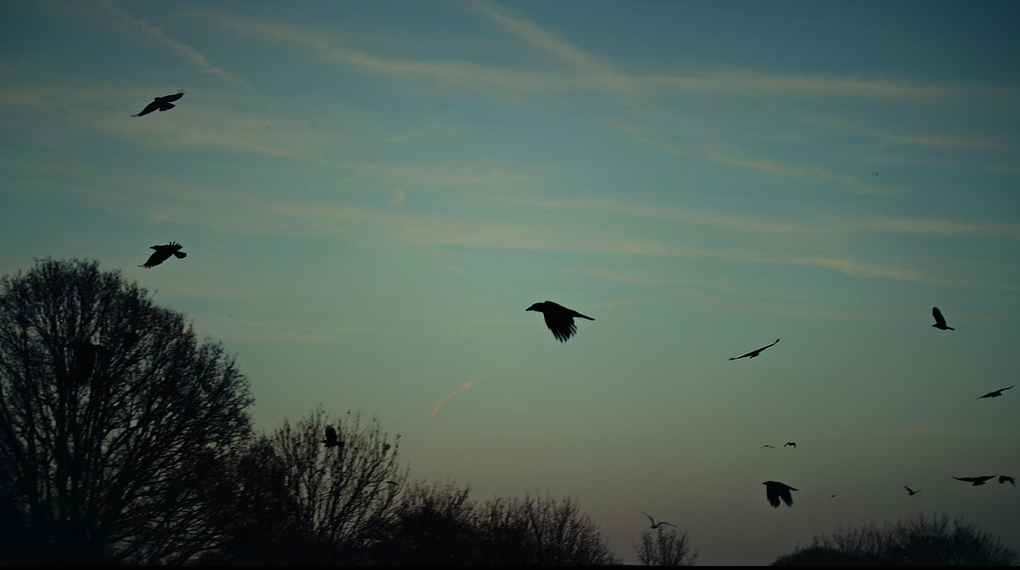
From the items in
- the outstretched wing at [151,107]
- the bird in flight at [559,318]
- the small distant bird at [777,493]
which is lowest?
the small distant bird at [777,493]

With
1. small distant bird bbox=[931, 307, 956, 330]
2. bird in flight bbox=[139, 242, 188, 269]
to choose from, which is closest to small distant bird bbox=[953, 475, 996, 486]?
small distant bird bbox=[931, 307, 956, 330]

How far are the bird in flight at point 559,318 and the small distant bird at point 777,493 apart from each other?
22.2 feet

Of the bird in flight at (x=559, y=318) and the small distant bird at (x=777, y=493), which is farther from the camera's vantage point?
the small distant bird at (x=777, y=493)

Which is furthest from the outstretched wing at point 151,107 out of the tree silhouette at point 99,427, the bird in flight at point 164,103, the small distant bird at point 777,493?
A: the small distant bird at point 777,493

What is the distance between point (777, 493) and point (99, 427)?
18915 mm

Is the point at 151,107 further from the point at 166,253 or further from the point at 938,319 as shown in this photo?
the point at 938,319

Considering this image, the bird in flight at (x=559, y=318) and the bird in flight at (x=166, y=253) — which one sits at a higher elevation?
the bird in flight at (x=166, y=253)

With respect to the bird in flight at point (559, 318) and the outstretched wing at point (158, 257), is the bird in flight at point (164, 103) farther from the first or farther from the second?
the bird in flight at point (559, 318)

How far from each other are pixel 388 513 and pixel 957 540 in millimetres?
50027

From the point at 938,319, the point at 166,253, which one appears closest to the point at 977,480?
the point at 938,319

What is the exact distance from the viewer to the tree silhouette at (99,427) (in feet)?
77.0

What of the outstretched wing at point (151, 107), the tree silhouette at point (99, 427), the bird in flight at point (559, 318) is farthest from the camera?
the tree silhouette at point (99, 427)

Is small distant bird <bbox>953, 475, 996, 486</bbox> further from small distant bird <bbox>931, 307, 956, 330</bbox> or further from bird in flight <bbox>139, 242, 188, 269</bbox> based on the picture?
bird in flight <bbox>139, 242, 188, 269</bbox>

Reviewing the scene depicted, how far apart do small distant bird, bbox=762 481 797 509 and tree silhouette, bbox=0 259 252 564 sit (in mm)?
16098
